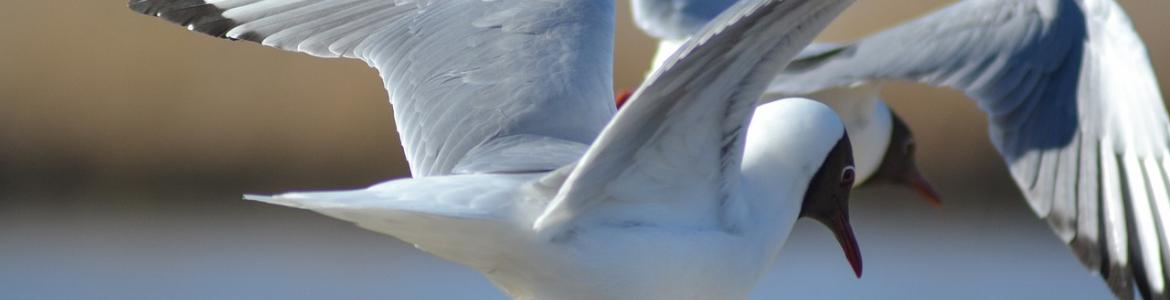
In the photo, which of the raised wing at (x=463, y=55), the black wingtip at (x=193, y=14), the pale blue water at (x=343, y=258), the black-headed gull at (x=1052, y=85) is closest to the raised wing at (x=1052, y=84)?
the black-headed gull at (x=1052, y=85)

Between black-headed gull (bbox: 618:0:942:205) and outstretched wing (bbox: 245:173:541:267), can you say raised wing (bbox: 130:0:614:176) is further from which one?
black-headed gull (bbox: 618:0:942:205)

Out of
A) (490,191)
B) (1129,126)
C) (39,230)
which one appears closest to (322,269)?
(39,230)

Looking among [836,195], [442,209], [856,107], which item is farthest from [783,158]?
[856,107]

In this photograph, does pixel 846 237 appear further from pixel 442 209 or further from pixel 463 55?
pixel 442 209

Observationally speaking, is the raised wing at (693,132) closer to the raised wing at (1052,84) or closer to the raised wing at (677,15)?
the raised wing at (1052,84)

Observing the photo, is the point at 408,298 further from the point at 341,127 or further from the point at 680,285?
the point at 680,285

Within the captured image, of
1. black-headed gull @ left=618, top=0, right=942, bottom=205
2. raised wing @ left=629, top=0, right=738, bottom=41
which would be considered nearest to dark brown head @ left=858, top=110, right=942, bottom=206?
black-headed gull @ left=618, top=0, right=942, bottom=205
